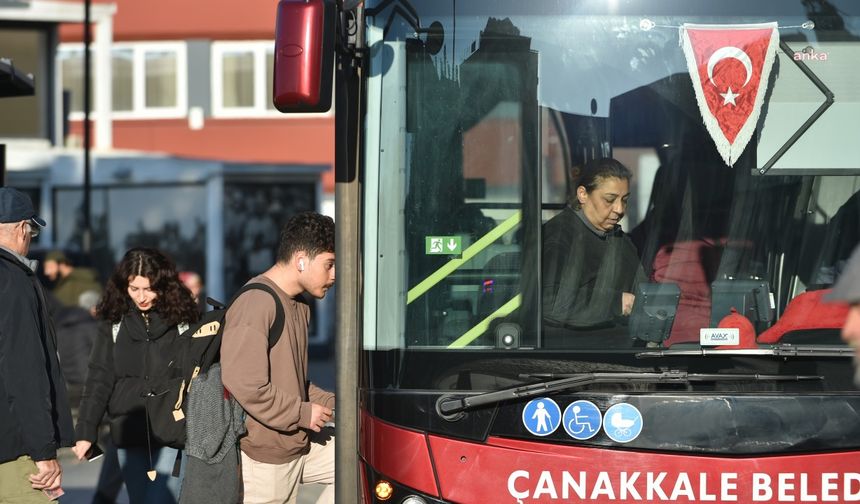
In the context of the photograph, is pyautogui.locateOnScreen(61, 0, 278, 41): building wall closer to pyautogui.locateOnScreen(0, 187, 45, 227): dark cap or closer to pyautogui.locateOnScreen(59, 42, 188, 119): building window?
pyautogui.locateOnScreen(59, 42, 188, 119): building window

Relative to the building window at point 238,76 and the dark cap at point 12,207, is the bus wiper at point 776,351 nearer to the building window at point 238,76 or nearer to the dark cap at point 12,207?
the dark cap at point 12,207

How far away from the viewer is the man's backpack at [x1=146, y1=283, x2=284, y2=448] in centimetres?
474

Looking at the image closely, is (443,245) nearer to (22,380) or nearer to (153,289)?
(22,380)

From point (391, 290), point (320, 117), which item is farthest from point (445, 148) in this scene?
point (320, 117)

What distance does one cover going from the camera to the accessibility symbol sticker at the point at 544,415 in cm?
384

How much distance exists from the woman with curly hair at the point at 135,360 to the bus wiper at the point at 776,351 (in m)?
2.48

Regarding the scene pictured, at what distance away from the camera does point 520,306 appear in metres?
4.01

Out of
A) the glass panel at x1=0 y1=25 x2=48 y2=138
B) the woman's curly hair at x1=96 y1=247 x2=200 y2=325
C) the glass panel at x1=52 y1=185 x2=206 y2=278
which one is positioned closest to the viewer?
the woman's curly hair at x1=96 y1=247 x2=200 y2=325

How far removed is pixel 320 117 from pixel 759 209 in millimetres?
17442

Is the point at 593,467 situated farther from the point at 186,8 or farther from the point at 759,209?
the point at 186,8

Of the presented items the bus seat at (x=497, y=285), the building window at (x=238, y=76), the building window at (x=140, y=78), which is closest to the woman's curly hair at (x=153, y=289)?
the bus seat at (x=497, y=285)

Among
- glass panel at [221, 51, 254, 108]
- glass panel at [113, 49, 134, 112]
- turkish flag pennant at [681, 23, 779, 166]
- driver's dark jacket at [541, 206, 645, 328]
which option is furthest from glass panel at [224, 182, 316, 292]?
turkish flag pennant at [681, 23, 779, 166]

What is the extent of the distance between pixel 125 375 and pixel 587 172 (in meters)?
2.51

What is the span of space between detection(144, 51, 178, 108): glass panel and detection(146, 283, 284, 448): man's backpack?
51.8 feet
